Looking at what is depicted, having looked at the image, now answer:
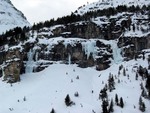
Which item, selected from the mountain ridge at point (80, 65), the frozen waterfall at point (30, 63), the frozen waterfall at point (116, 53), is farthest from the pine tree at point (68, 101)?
the frozen waterfall at point (116, 53)

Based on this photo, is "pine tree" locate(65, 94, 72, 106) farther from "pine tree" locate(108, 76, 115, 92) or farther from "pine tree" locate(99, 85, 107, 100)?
"pine tree" locate(108, 76, 115, 92)

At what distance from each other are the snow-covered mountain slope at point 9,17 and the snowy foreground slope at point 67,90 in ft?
186

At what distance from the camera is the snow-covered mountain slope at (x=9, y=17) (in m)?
155

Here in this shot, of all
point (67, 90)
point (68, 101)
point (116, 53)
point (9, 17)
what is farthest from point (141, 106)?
point (9, 17)

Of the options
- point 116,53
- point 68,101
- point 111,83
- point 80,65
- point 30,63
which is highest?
point 116,53

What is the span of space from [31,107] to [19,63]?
24.6 metres

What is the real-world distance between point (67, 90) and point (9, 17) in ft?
287

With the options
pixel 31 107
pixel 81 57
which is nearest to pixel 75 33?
pixel 81 57

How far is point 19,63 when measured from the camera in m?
102

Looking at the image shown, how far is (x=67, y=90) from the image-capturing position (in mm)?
86750

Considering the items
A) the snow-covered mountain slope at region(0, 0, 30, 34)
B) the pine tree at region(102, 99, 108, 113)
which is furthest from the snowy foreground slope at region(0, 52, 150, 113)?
the snow-covered mountain slope at region(0, 0, 30, 34)

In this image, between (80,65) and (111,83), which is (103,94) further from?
(80,65)

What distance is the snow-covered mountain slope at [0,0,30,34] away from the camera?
507 ft

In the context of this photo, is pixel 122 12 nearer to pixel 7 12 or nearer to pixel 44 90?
pixel 44 90
